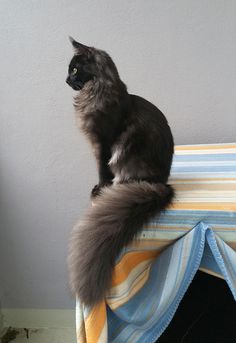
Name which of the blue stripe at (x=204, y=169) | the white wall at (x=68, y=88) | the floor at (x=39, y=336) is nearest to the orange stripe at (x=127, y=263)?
the blue stripe at (x=204, y=169)

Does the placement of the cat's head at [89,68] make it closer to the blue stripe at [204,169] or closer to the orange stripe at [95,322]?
the blue stripe at [204,169]

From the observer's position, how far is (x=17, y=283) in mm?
1458

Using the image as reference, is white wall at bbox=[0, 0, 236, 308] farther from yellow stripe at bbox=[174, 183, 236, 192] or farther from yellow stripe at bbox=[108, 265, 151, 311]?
yellow stripe at bbox=[108, 265, 151, 311]

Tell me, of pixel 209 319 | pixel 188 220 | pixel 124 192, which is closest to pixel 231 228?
pixel 188 220

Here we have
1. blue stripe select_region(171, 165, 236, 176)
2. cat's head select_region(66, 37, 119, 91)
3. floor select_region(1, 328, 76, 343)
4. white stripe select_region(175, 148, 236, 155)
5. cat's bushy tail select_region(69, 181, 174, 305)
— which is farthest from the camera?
floor select_region(1, 328, 76, 343)

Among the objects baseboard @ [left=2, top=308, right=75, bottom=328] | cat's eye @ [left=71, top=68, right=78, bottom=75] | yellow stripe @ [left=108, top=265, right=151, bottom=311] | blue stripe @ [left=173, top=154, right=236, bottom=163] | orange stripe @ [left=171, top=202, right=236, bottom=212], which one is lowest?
baseboard @ [left=2, top=308, right=75, bottom=328]

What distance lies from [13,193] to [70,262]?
75 centimetres

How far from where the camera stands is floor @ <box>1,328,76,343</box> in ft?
4.70

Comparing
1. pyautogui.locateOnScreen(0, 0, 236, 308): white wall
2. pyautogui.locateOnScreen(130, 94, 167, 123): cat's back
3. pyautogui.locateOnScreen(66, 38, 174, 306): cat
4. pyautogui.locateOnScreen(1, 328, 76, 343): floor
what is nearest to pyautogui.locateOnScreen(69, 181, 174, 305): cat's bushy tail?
pyautogui.locateOnScreen(66, 38, 174, 306): cat

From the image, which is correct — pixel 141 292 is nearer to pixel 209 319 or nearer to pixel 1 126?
pixel 209 319

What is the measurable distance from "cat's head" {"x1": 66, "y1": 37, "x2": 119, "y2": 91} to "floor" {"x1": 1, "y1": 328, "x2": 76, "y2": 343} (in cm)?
112

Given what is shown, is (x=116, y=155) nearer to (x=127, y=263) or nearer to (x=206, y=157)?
(x=127, y=263)

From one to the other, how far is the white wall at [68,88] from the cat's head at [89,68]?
1.36 ft

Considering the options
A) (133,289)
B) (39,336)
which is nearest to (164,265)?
(133,289)
